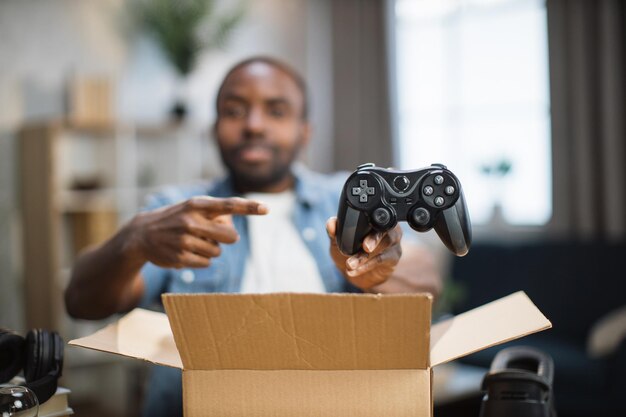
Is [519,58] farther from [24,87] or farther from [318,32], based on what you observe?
[24,87]

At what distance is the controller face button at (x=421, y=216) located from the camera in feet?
2.31

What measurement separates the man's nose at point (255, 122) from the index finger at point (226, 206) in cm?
64

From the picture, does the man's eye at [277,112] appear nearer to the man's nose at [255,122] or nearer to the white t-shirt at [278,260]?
the man's nose at [255,122]

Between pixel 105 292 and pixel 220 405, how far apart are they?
63cm

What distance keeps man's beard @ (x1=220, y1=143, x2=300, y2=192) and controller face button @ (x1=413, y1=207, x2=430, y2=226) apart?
87 centimetres

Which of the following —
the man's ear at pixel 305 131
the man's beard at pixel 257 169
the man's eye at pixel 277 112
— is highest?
the man's eye at pixel 277 112

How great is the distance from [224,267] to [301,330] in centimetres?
81

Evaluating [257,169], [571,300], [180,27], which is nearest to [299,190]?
[257,169]

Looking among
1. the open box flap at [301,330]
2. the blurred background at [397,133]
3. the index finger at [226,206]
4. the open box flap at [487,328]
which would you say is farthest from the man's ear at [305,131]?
the blurred background at [397,133]

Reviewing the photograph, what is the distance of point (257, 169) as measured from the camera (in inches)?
61.7

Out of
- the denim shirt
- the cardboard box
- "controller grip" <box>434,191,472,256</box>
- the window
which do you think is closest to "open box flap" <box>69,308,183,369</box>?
the cardboard box

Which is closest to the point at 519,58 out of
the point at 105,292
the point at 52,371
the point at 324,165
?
the point at 324,165

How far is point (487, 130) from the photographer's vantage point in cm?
407

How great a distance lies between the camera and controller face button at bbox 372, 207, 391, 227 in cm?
70
